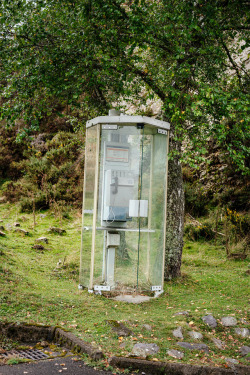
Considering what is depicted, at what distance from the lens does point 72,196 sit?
628 inches

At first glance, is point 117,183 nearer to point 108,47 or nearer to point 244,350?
point 108,47

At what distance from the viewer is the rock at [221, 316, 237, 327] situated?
20.7 feet

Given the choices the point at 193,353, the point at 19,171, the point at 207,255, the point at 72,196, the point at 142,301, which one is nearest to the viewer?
the point at 193,353

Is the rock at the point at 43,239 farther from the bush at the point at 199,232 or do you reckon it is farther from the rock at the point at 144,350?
the rock at the point at 144,350

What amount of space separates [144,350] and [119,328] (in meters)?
0.80

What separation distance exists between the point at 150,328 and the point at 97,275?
88.8 inches

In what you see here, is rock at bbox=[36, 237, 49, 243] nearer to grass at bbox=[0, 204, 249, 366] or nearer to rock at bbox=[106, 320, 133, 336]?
grass at bbox=[0, 204, 249, 366]

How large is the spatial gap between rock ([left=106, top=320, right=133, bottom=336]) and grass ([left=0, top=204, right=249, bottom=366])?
8 centimetres

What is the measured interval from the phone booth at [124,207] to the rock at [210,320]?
1725 mm

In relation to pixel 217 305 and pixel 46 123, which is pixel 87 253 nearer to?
pixel 217 305

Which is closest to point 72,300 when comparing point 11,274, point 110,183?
point 11,274

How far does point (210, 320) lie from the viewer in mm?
6340

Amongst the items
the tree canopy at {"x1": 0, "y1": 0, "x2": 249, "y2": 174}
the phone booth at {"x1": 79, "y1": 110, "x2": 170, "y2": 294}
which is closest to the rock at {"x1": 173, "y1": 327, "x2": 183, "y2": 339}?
the phone booth at {"x1": 79, "y1": 110, "x2": 170, "y2": 294}

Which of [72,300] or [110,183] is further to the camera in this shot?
[110,183]
